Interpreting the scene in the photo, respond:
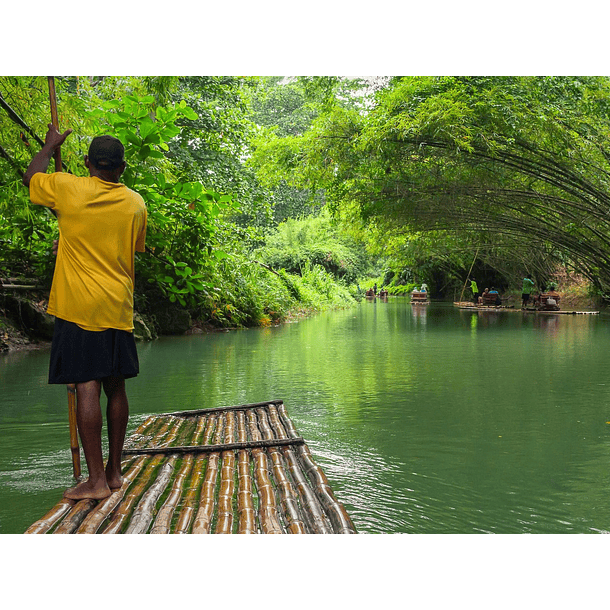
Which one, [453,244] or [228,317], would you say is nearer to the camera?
[228,317]

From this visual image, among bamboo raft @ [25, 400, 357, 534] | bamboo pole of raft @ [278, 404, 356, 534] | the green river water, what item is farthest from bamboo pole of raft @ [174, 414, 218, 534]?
the green river water

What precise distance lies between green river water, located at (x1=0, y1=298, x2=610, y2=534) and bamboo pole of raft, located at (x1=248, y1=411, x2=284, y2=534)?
40 cm

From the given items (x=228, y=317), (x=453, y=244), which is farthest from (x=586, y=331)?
(x=453, y=244)

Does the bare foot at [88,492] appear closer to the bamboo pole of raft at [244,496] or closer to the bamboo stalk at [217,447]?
the bamboo pole of raft at [244,496]

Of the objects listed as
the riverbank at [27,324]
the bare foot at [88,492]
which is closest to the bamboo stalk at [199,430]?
the bare foot at [88,492]

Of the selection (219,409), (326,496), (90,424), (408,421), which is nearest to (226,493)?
(326,496)

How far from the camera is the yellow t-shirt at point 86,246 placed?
10.5 feet

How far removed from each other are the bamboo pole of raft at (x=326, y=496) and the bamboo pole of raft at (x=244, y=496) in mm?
330

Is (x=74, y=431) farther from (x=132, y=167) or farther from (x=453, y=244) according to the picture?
(x=453, y=244)

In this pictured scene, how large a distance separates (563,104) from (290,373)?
30.0ft

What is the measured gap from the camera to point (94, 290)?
321 centimetres

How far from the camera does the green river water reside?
3.54 metres

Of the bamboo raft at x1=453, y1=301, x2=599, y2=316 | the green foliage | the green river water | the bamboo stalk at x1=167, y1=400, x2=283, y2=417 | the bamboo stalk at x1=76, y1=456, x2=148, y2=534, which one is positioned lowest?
the green river water

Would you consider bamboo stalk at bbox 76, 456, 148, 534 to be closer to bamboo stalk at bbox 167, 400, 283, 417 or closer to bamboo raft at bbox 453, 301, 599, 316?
bamboo stalk at bbox 167, 400, 283, 417
